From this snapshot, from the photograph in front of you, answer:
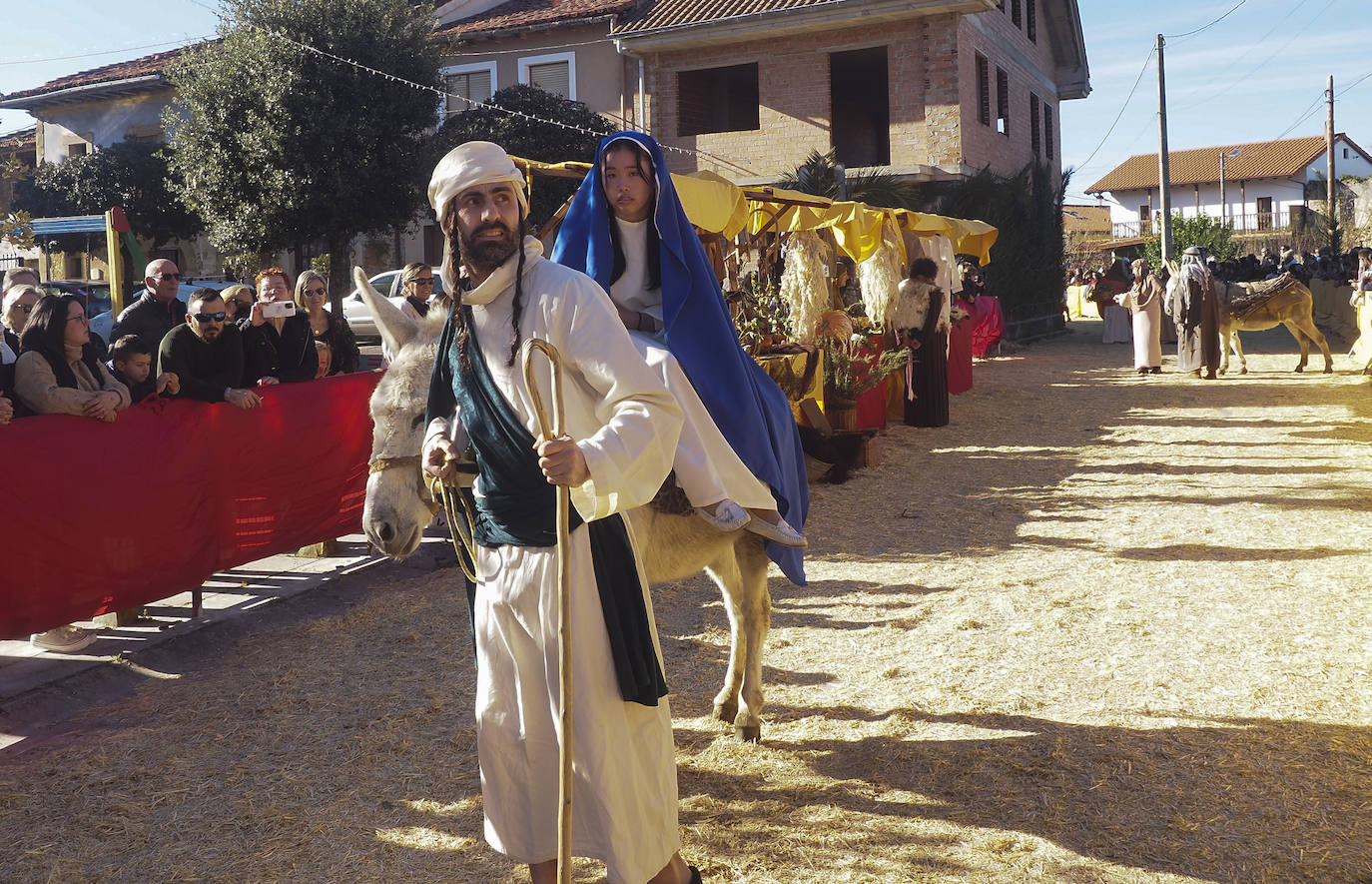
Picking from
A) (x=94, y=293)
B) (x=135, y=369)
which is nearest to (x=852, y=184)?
(x=94, y=293)

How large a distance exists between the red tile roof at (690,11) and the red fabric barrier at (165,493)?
17502mm

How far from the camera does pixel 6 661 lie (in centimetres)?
559

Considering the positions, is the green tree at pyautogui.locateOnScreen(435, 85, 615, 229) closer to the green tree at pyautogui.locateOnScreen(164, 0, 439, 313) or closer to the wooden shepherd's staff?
the green tree at pyautogui.locateOnScreen(164, 0, 439, 313)

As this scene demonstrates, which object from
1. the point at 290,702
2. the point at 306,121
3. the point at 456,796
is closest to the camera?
the point at 456,796

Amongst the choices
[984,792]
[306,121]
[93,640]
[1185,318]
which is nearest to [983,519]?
[984,792]

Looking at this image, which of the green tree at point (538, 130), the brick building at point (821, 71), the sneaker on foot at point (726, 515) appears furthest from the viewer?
the green tree at point (538, 130)

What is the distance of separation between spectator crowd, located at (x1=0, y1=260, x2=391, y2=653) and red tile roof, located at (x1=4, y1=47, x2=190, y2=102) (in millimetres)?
23722

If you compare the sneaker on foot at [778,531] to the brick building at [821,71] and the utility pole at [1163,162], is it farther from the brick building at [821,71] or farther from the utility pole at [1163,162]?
the utility pole at [1163,162]

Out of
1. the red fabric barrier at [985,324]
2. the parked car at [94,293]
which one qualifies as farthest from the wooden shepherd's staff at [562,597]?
the red fabric barrier at [985,324]

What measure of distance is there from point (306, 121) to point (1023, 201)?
51.0 ft

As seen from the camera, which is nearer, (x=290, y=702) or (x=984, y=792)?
(x=984, y=792)

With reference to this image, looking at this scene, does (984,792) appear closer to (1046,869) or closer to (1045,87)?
(1046,869)

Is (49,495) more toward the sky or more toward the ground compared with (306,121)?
more toward the ground

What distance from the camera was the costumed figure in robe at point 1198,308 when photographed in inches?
699
